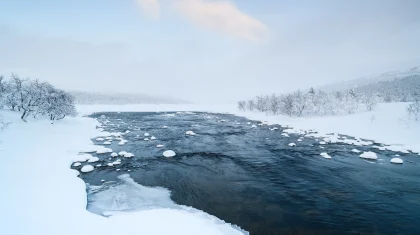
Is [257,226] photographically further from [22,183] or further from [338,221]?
[22,183]

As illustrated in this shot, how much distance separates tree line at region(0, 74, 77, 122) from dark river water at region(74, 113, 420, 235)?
14.2 m

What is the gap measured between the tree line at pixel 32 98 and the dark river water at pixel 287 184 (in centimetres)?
1418

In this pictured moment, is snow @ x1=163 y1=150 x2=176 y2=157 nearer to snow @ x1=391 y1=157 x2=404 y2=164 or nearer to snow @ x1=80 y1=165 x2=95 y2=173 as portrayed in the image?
snow @ x1=80 y1=165 x2=95 y2=173

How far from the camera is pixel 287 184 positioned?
13.2 metres

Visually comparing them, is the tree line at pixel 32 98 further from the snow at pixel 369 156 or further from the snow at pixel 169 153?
the snow at pixel 369 156

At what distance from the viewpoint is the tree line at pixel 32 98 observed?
2559 centimetres

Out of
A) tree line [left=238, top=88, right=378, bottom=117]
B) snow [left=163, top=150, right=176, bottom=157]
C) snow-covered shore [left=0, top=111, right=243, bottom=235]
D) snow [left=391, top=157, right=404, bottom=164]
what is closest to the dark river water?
snow [left=391, top=157, right=404, bottom=164]

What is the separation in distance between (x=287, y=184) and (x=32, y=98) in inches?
1251

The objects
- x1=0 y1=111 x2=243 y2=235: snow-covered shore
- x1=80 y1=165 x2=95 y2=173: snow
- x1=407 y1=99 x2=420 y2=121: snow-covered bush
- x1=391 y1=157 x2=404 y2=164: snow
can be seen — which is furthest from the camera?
x1=407 y1=99 x2=420 y2=121: snow-covered bush

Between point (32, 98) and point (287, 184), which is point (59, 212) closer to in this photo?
point (287, 184)

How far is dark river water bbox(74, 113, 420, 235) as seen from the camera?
920cm

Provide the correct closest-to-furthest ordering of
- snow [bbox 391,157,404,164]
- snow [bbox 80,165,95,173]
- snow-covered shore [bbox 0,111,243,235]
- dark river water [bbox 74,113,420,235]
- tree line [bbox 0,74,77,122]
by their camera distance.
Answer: snow-covered shore [bbox 0,111,243,235] → dark river water [bbox 74,113,420,235] → snow [bbox 80,165,95,173] → snow [bbox 391,157,404,164] → tree line [bbox 0,74,77,122]

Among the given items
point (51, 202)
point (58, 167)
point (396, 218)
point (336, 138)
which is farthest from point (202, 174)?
point (336, 138)

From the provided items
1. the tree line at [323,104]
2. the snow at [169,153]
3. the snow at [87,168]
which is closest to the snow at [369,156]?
the snow at [169,153]
